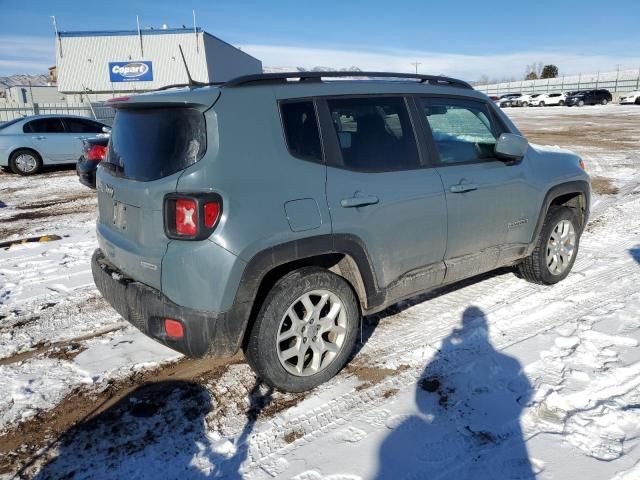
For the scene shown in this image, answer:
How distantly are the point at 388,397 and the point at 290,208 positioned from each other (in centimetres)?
132

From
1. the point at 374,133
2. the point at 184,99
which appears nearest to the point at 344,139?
the point at 374,133

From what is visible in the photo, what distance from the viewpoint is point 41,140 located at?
1253 cm

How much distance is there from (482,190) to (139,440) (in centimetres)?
290

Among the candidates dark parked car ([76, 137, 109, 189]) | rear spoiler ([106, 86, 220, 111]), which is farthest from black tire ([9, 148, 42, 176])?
rear spoiler ([106, 86, 220, 111])

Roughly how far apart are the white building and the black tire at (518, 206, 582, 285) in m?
40.1

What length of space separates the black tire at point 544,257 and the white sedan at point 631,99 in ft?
148

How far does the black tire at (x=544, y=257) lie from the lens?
4531 mm

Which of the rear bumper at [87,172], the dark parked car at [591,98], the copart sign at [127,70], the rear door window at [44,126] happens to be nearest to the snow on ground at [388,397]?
the rear bumper at [87,172]

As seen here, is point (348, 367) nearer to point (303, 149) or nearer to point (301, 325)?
point (301, 325)

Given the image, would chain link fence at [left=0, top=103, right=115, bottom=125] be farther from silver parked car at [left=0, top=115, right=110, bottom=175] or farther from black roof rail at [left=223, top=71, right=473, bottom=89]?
black roof rail at [left=223, top=71, right=473, bottom=89]

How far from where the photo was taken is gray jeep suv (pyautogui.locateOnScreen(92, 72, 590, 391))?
2674 millimetres

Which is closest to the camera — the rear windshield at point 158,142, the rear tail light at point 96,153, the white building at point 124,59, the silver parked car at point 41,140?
the rear windshield at point 158,142

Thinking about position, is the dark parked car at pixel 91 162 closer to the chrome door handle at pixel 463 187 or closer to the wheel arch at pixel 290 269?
the wheel arch at pixel 290 269

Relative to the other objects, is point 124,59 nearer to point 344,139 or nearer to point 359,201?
point 344,139
